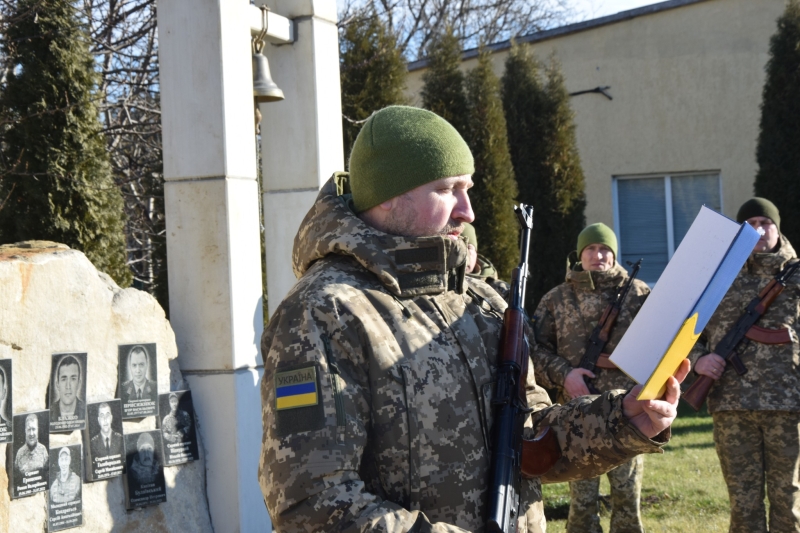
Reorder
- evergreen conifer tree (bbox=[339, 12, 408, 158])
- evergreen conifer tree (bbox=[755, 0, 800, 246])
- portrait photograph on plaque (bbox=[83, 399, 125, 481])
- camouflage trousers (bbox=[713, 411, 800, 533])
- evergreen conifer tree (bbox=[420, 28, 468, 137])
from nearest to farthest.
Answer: portrait photograph on plaque (bbox=[83, 399, 125, 481])
camouflage trousers (bbox=[713, 411, 800, 533])
evergreen conifer tree (bbox=[339, 12, 408, 158])
evergreen conifer tree (bbox=[420, 28, 468, 137])
evergreen conifer tree (bbox=[755, 0, 800, 246])

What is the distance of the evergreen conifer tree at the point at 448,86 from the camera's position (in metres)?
11.1

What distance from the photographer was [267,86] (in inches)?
197

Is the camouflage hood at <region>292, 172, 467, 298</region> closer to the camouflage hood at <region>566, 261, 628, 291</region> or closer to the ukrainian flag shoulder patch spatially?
the ukrainian flag shoulder patch

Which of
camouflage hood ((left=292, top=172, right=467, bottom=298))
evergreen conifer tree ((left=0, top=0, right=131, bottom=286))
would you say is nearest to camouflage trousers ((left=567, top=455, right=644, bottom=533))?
evergreen conifer tree ((left=0, top=0, right=131, bottom=286))

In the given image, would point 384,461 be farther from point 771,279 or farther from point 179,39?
point 771,279

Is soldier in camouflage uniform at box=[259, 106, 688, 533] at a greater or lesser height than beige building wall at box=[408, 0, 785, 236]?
lesser

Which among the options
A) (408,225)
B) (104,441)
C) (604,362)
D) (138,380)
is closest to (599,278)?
(604,362)

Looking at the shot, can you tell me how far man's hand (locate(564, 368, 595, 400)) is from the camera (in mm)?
5910

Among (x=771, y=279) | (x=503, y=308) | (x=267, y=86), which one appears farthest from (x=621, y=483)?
(x=503, y=308)

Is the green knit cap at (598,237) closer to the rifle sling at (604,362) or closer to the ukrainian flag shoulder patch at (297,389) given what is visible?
the rifle sling at (604,362)

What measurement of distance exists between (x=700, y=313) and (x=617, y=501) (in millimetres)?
4207

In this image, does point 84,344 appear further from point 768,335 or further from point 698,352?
point 768,335

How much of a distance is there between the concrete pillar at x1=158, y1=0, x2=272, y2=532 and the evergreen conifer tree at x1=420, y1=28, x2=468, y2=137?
21.5ft

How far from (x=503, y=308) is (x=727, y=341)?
358cm
